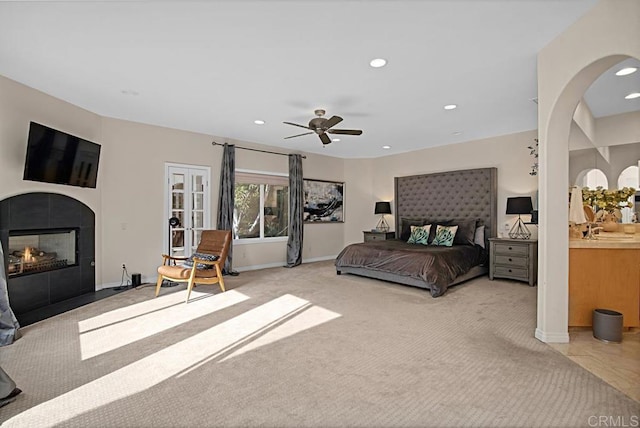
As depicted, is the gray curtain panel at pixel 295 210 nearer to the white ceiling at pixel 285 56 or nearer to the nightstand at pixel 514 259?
the white ceiling at pixel 285 56

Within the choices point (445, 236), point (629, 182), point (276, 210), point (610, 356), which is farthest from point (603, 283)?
point (276, 210)

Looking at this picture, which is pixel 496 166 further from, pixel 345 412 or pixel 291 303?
pixel 345 412

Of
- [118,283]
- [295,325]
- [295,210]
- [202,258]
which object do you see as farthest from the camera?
[295,210]

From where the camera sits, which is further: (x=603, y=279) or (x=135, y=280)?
(x=135, y=280)

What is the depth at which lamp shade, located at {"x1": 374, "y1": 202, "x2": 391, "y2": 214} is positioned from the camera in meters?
7.79

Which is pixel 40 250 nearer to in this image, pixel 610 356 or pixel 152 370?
pixel 152 370

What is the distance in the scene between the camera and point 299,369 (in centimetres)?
249

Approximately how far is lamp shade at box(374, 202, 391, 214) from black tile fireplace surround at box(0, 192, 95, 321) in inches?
225

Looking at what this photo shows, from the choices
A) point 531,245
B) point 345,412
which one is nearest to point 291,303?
point 345,412

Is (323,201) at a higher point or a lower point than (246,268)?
higher

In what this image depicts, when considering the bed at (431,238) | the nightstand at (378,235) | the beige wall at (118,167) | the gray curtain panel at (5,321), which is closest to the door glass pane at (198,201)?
the beige wall at (118,167)

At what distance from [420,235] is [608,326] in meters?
3.54

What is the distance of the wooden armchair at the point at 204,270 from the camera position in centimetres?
447

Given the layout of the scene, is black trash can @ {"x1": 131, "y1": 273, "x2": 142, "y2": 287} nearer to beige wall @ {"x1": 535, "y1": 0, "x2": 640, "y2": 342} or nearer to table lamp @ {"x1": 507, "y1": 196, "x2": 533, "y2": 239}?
beige wall @ {"x1": 535, "y1": 0, "x2": 640, "y2": 342}
